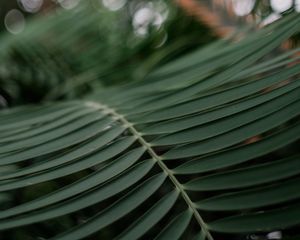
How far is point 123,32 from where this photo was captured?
1.25m

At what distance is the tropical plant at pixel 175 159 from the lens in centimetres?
34

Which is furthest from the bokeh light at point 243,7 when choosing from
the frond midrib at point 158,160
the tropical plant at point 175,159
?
the frond midrib at point 158,160

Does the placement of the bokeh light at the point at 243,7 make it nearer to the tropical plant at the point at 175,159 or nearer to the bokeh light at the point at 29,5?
the tropical plant at the point at 175,159

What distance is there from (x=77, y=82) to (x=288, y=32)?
0.63m

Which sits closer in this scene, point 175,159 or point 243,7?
point 175,159

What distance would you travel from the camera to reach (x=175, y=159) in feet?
1.42

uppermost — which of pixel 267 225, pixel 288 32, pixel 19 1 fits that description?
pixel 19 1

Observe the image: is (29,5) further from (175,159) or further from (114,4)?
(175,159)

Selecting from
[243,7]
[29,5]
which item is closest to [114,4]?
[243,7]

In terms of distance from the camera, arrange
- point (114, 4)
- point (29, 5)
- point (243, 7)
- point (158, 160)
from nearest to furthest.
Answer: point (158, 160) < point (243, 7) < point (114, 4) < point (29, 5)

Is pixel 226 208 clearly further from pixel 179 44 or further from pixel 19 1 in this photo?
pixel 19 1

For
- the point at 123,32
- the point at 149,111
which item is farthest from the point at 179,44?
the point at 149,111

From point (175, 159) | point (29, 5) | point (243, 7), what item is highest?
point (29, 5)

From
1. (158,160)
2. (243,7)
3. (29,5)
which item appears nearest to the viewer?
(158,160)
